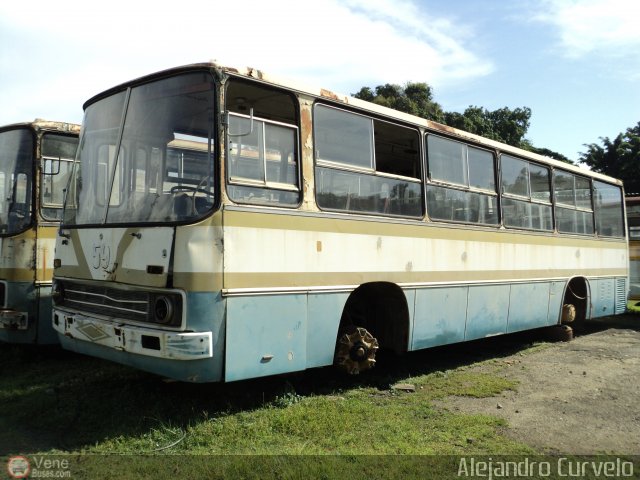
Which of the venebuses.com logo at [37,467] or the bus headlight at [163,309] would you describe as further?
the bus headlight at [163,309]

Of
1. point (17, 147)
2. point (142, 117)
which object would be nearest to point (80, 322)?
point (142, 117)

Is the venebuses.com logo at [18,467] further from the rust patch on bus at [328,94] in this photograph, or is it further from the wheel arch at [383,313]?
the rust patch on bus at [328,94]

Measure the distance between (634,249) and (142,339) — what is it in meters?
13.2

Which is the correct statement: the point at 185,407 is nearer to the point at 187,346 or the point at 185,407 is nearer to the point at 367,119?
the point at 187,346

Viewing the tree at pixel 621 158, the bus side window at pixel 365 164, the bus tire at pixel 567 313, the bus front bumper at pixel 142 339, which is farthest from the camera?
the tree at pixel 621 158

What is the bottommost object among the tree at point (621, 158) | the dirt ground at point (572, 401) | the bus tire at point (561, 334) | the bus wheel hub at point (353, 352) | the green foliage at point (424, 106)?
the dirt ground at point (572, 401)

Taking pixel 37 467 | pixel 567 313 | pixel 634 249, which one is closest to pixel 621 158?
pixel 634 249

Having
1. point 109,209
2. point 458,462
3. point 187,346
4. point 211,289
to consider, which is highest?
point 109,209

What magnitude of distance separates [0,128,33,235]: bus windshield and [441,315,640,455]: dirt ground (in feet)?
18.5

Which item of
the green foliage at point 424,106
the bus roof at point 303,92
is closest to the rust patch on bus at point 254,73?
the bus roof at point 303,92

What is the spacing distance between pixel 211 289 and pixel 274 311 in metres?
0.70

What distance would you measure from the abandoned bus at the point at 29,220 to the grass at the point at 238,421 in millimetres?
702

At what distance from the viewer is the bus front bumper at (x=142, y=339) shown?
14.9 feet

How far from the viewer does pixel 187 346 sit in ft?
14.9
